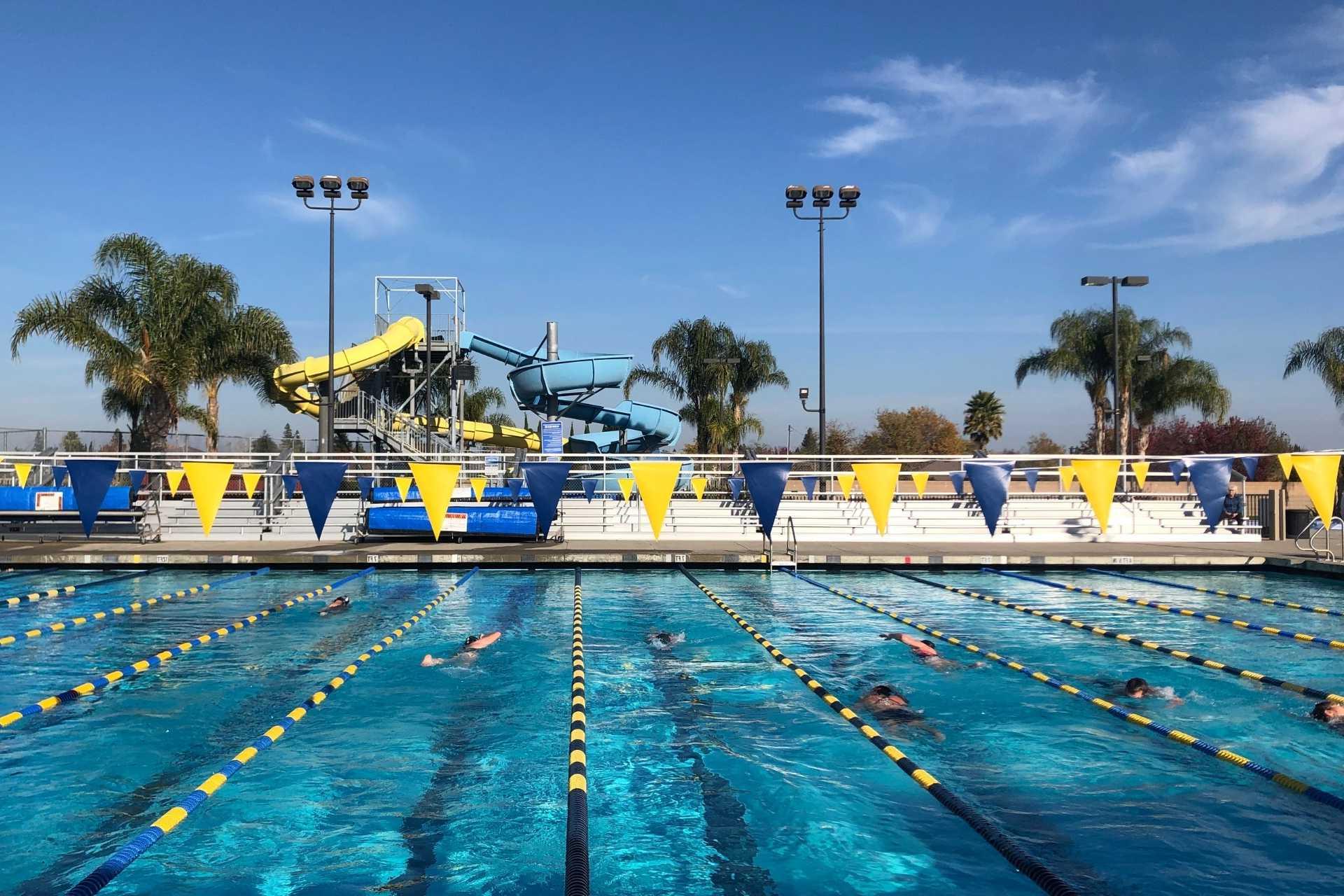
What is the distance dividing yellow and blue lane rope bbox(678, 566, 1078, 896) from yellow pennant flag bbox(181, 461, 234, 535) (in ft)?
35.2

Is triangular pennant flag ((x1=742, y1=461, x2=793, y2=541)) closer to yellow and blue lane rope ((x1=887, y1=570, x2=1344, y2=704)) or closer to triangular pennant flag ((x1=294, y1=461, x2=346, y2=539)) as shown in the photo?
yellow and blue lane rope ((x1=887, y1=570, x2=1344, y2=704))

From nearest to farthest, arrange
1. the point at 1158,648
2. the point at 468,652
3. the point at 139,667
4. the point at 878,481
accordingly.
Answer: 1. the point at 139,667
2. the point at 468,652
3. the point at 1158,648
4. the point at 878,481

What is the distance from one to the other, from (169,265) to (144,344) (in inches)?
104

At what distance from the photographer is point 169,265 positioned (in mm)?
28109

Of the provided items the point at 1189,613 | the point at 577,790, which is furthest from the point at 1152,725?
the point at 1189,613

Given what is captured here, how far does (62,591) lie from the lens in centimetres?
1386

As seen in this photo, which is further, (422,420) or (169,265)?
(422,420)

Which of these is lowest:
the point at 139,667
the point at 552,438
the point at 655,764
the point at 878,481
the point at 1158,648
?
the point at 655,764

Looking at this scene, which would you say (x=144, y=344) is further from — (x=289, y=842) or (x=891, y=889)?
(x=891, y=889)

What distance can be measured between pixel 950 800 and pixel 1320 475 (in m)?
13.7

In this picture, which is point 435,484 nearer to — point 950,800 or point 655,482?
point 655,482

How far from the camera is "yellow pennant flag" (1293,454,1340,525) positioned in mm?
15328

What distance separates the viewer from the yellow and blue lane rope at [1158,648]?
8.30 metres

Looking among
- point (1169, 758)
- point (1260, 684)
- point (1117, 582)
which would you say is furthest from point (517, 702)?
point (1117, 582)
